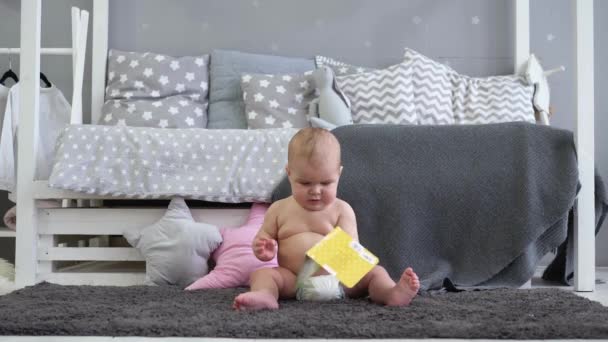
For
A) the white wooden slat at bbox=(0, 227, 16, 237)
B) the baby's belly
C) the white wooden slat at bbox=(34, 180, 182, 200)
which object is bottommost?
the white wooden slat at bbox=(0, 227, 16, 237)

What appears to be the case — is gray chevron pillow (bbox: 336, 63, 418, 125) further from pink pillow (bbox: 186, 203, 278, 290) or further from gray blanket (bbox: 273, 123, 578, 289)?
pink pillow (bbox: 186, 203, 278, 290)

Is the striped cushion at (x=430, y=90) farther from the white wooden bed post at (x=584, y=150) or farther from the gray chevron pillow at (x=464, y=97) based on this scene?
the white wooden bed post at (x=584, y=150)

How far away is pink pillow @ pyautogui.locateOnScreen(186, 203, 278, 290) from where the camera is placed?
1.84 meters

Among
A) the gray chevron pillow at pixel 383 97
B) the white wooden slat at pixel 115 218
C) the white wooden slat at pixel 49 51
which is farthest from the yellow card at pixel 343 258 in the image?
the white wooden slat at pixel 49 51

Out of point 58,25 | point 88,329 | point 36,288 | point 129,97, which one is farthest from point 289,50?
point 88,329

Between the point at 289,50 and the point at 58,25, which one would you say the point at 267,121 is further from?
the point at 58,25

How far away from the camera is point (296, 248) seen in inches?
62.9

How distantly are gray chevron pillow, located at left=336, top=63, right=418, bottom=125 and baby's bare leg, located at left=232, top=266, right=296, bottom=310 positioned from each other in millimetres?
1088

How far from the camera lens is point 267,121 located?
2.60 metres

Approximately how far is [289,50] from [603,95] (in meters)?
1.20

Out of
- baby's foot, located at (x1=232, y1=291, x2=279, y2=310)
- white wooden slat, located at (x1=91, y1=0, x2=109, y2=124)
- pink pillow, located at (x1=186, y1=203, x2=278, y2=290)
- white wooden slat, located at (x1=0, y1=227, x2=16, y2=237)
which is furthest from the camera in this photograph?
white wooden slat, located at (x1=91, y1=0, x2=109, y2=124)

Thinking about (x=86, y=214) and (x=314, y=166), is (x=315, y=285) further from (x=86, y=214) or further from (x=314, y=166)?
(x=86, y=214)

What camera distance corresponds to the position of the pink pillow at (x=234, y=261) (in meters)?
1.84

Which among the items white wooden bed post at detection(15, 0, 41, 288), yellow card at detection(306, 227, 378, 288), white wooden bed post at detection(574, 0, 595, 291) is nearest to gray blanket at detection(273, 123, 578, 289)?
white wooden bed post at detection(574, 0, 595, 291)
